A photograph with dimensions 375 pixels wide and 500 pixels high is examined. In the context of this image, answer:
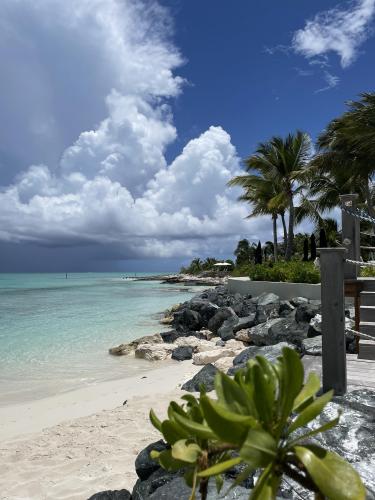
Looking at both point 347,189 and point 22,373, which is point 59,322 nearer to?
point 22,373

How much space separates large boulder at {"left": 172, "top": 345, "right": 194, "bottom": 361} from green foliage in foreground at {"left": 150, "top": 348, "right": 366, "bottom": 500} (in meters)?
9.01

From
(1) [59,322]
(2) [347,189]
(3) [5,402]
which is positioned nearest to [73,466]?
(3) [5,402]

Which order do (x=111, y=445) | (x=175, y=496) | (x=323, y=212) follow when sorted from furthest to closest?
(x=323, y=212) → (x=111, y=445) → (x=175, y=496)

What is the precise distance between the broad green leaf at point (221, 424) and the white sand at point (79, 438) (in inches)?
139

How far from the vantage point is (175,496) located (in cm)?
274

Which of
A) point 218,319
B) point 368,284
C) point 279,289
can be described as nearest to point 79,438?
point 368,284

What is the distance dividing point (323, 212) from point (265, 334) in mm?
20676

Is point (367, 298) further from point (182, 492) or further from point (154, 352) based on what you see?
point (154, 352)

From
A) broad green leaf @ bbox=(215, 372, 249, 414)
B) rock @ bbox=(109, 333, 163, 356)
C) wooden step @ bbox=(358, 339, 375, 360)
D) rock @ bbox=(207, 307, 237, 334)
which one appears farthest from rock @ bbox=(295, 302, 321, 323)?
broad green leaf @ bbox=(215, 372, 249, 414)

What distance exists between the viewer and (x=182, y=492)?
2.75 m

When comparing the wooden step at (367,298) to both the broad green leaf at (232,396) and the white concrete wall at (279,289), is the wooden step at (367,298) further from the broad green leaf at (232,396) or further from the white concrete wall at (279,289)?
the white concrete wall at (279,289)

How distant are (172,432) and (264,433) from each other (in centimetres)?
22

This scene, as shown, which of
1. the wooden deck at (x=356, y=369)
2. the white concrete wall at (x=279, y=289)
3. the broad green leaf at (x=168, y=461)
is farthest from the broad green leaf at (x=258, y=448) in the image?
the white concrete wall at (x=279, y=289)

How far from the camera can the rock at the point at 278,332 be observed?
28.5ft
